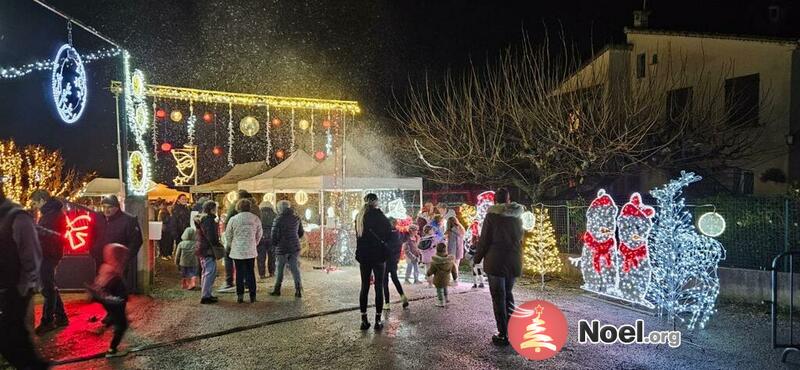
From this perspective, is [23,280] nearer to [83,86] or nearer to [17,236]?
[17,236]

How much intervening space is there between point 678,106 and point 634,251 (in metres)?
8.61

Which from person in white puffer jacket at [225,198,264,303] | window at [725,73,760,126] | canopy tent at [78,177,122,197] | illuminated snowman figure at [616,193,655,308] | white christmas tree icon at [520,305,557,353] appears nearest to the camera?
white christmas tree icon at [520,305,557,353]

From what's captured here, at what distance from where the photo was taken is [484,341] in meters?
6.59

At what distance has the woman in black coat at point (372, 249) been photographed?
7.06m

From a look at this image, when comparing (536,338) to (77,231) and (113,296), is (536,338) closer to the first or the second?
(113,296)

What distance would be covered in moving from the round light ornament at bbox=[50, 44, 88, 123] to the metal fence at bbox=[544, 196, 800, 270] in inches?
383

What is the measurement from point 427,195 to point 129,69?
1369 centimetres

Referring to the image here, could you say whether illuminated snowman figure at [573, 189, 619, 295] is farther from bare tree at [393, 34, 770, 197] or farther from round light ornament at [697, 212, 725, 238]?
bare tree at [393, 34, 770, 197]

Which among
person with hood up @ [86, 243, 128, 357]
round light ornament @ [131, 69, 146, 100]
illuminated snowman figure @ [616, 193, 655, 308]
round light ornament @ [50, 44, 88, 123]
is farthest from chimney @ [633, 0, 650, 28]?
person with hood up @ [86, 243, 128, 357]

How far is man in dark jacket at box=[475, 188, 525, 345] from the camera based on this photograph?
6.29 metres

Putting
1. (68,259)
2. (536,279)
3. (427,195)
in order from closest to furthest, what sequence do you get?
(68,259) < (536,279) < (427,195)

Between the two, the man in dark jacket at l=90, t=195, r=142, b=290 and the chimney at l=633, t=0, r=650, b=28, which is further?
the chimney at l=633, t=0, r=650, b=28

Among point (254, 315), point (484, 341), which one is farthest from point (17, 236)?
point (484, 341)

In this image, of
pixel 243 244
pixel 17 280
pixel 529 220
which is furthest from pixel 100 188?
pixel 17 280
